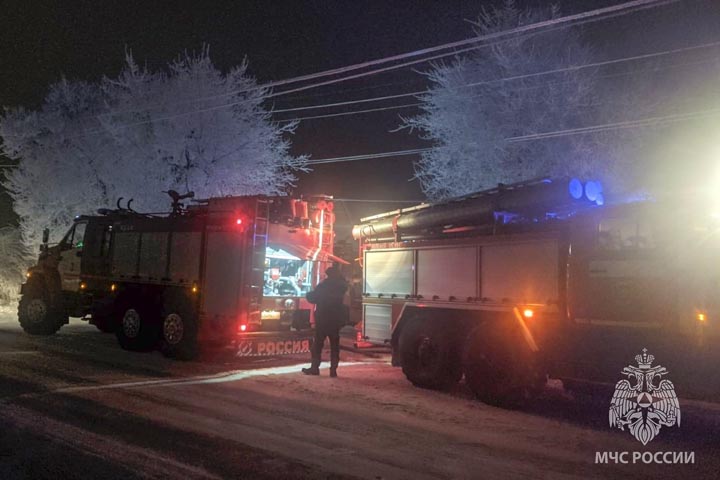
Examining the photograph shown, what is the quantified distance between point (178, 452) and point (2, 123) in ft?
85.4

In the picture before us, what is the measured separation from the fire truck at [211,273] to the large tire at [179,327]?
0.8 inches

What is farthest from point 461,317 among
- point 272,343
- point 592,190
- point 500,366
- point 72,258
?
point 72,258

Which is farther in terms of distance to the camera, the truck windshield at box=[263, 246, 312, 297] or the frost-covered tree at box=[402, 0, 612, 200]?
the frost-covered tree at box=[402, 0, 612, 200]

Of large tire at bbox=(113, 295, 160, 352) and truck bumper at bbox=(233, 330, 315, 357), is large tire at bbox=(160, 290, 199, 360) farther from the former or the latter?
truck bumper at bbox=(233, 330, 315, 357)

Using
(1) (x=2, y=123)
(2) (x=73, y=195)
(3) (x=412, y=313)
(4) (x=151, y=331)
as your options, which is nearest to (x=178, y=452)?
(3) (x=412, y=313)

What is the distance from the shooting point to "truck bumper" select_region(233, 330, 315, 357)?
10.7m

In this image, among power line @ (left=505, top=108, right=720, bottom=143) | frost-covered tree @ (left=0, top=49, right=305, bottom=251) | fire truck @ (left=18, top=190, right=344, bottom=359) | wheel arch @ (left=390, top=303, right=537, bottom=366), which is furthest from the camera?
frost-covered tree @ (left=0, top=49, right=305, bottom=251)

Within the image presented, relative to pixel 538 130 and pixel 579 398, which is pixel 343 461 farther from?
pixel 538 130

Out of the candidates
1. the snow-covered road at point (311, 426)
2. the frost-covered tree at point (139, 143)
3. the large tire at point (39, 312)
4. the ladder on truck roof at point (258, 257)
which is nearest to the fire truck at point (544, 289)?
the snow-covered road at point (311, 426)

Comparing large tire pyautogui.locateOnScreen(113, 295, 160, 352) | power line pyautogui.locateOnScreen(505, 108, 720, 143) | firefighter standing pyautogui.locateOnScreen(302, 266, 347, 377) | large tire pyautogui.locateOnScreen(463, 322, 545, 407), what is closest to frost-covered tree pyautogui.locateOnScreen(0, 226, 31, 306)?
large tire pyautogui.locateOnScreen(113, 295, 160, 352)

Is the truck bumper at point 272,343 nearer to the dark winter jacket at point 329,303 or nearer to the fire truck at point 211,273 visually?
the fire truck at point 211,273

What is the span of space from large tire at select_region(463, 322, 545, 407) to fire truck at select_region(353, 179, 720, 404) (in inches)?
0.6

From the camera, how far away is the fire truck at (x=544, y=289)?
6.34 m

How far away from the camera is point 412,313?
31.3 ft
